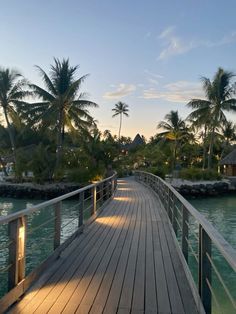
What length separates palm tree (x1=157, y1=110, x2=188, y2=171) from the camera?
4462 centimetres

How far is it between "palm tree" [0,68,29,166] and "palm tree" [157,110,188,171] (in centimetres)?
1949

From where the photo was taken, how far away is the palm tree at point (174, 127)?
44625 millimetres

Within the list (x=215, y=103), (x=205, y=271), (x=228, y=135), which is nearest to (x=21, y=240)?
(x=205, y=271)

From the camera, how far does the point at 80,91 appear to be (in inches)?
1179

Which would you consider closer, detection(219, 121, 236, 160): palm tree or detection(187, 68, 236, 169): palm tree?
detection(187, 68, 236, 169): palm tree

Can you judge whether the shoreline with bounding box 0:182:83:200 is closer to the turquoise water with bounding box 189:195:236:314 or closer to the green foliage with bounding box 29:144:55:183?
the green foliage with bounding box 29:144:55:183

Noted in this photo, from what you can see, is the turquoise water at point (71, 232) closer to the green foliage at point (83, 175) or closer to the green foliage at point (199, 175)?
the green foliage at point (83, 175)

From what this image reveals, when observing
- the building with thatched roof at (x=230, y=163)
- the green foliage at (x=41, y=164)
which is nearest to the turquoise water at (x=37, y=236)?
the green foliage at (x=41, y=164)

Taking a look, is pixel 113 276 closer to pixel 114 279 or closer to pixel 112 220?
pixel 114 279

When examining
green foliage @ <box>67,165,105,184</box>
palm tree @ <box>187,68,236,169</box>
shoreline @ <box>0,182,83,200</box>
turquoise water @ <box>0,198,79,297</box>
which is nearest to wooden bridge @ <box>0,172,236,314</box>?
turquoise water @ <box>0,198,79,297</box>

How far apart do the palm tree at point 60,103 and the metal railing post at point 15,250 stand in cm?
2463

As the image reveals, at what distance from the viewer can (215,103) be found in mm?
35312

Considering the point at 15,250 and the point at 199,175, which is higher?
the point at 199,175

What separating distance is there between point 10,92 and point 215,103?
1971 cm
